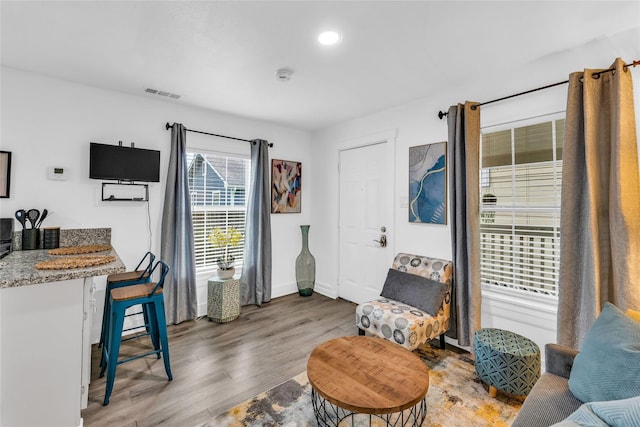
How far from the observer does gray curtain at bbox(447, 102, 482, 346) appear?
8.44 ft

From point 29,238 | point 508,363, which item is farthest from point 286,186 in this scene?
point 508,363

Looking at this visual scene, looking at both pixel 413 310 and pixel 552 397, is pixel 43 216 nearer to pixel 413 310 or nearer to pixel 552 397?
pixel 413 310

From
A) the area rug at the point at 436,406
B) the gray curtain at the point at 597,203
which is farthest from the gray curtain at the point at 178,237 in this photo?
the gray curtain at the point at 597,203

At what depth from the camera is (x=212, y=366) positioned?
2.49m

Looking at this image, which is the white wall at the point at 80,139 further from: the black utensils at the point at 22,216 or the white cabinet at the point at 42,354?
the white cabinet at the point at 42,354

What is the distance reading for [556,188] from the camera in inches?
92.0

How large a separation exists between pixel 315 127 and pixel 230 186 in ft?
5.14

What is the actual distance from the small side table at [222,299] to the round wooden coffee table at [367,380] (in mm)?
1739

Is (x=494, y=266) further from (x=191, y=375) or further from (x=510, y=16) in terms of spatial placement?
(x=191, y=375)

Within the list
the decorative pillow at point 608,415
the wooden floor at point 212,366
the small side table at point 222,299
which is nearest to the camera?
the decorative pillow at point 608,415

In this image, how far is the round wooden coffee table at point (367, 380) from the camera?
1.39 m

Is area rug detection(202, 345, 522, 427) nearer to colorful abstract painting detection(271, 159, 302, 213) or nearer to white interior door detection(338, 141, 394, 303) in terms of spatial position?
white interior door detection(338, 141, 394, 303)

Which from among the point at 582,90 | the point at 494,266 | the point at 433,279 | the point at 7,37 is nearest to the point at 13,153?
the point at 7,37

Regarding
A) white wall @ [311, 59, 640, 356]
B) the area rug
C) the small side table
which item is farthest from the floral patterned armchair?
the small side table
